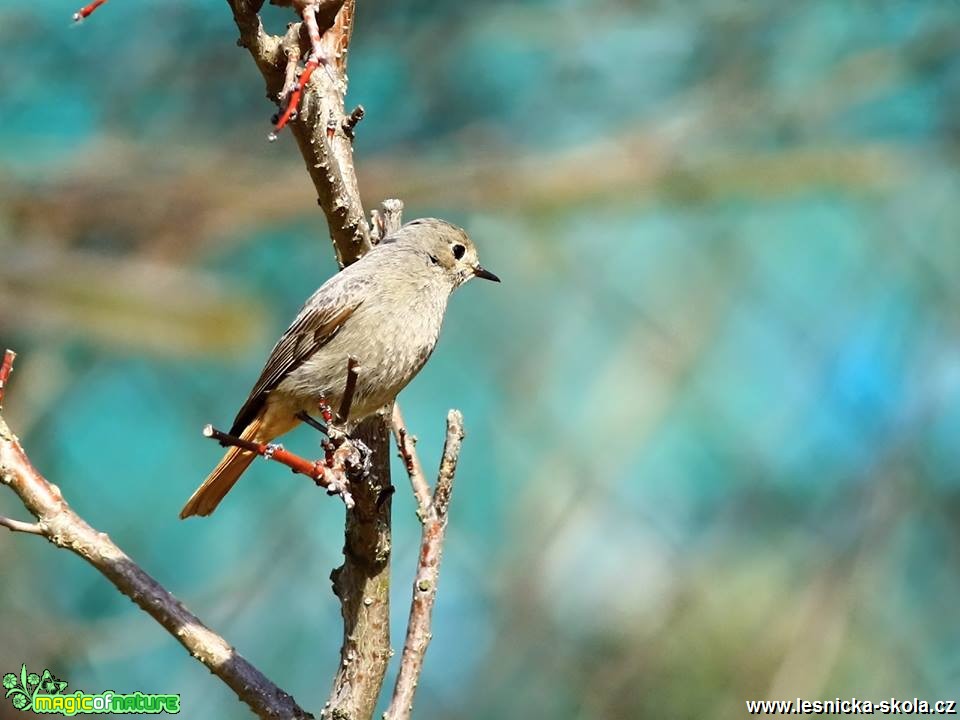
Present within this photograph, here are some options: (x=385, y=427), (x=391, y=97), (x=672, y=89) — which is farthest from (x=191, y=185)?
(x=385, y=427)

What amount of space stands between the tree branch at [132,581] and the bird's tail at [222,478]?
93 centimetres

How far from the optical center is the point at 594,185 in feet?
18.9

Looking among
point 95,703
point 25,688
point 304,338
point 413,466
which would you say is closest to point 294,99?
point 413,466

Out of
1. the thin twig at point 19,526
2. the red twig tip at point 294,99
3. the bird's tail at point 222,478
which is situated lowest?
the thin twig at point 19,526

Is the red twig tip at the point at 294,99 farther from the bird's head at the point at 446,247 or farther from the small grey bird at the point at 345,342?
the bird's head at the point at 446,247

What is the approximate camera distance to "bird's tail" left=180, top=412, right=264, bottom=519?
121 inches

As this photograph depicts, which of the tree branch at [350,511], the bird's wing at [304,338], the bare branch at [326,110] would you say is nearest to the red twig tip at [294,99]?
the bare branch at [326,110]

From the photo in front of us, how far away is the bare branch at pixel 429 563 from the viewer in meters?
2.18

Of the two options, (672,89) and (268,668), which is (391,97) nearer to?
(672,89)

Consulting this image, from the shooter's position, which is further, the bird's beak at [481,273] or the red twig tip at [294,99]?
the bird's beak at [481,273]

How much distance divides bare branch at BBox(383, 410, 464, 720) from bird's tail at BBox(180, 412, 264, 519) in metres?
0.97

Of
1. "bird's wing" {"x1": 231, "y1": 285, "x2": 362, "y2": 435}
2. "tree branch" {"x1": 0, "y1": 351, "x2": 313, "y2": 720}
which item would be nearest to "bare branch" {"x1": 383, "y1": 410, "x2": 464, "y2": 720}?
"tree branch" {"x1": 0, "y1": 351, "x2": 313, "y2": 720}

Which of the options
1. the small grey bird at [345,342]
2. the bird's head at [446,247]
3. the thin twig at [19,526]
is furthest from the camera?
Answer: the bird's head at [446,247]

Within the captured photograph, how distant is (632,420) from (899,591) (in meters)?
1.38
